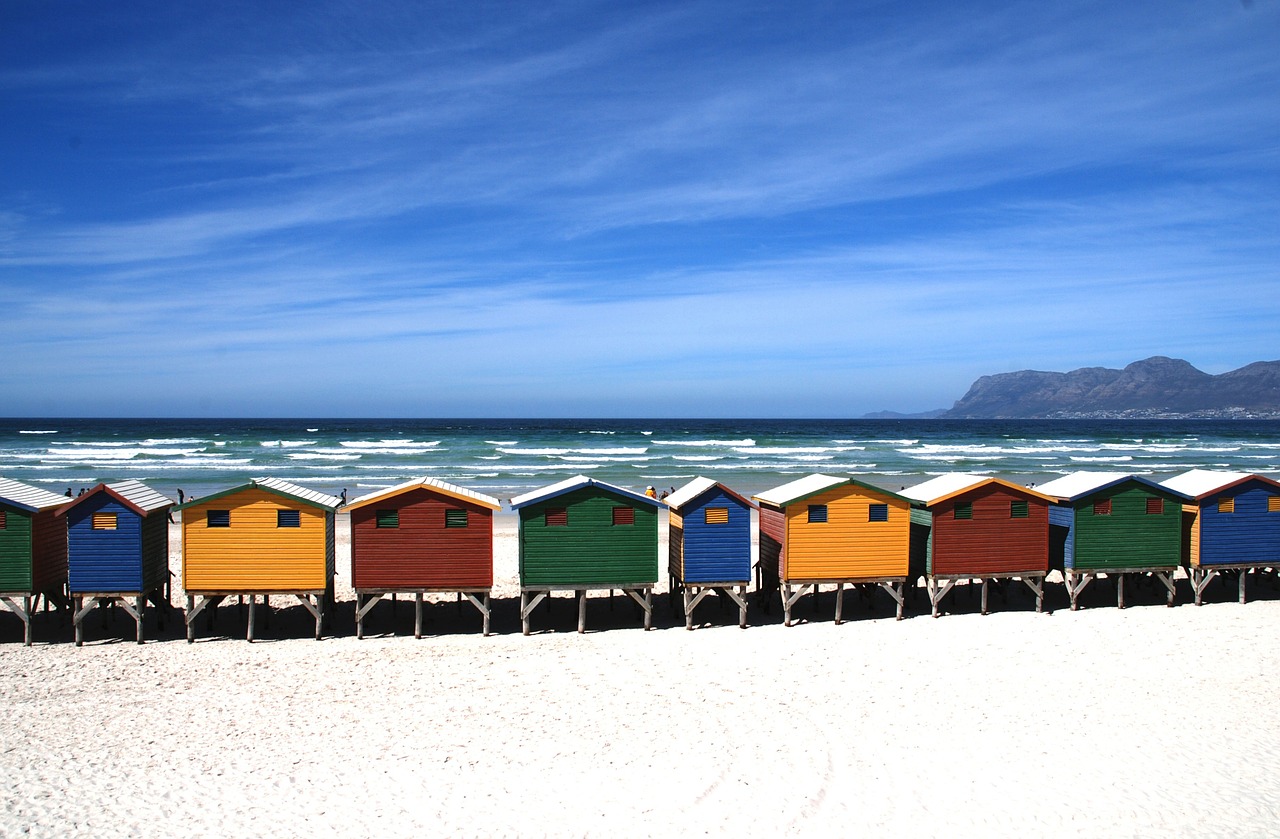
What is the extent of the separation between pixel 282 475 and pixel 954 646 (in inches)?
1619

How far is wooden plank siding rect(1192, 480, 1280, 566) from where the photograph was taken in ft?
63.4

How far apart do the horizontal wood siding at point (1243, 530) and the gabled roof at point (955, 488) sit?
376 centimetres

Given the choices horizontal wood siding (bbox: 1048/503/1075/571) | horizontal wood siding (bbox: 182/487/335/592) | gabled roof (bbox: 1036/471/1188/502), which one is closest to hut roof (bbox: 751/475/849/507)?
gabled roof (bbox: 1036/471/1188/502)

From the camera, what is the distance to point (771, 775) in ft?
36.0

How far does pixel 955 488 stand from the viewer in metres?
18.3

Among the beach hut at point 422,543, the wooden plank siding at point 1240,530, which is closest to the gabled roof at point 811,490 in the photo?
the beach hut at point 422,543

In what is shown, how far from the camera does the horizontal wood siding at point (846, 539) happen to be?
1794 cm

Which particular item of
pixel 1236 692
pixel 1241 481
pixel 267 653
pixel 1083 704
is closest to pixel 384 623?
pixel 267 653

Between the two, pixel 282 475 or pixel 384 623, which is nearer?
pixel 384 623

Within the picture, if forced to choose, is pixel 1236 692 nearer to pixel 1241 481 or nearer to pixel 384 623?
pixel 1241 481

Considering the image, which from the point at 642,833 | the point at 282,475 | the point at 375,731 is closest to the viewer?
the point at 642,833

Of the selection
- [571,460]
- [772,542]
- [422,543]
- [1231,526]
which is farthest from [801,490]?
[571,460]

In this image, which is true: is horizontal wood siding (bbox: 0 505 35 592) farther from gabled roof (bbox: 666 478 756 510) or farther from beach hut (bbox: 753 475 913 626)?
beach hut (bbox: 753 475 913 626)

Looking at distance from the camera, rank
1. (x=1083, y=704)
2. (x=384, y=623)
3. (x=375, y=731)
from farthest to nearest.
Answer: (x=384, y=623), (x=1083, y=704), (x=375, y=731)
